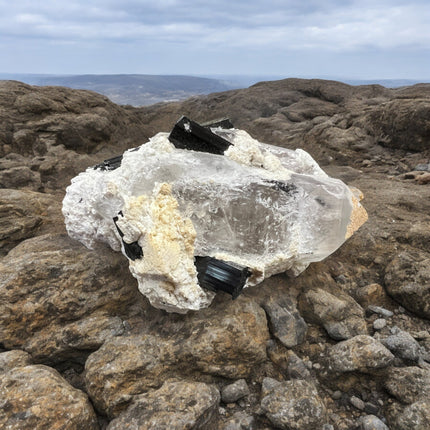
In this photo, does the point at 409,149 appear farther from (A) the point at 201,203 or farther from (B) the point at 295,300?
(A) the point at 201,203

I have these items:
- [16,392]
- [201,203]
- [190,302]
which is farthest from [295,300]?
[16,392]

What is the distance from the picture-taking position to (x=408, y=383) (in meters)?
2.57

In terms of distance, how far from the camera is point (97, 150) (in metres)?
9.94

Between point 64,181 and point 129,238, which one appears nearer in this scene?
point 129,238

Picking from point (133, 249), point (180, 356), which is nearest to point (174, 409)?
point (180, 356)

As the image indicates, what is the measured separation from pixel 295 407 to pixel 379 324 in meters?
1.54

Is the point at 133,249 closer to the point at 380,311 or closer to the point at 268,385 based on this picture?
the point at 268,385

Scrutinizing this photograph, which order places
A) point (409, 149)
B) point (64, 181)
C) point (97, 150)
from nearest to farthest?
point (64, 181), point (409, 149), point (97, 150)

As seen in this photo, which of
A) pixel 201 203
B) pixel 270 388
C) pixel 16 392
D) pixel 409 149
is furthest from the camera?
pixel 409 149

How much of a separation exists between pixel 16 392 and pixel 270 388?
1.99 meters

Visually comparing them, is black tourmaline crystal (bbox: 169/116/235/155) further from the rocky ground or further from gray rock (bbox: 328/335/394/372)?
gray rock (bbox: 328/335/394/372)

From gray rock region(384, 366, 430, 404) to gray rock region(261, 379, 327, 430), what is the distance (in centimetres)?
66

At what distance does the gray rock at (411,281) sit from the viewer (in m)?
3.49

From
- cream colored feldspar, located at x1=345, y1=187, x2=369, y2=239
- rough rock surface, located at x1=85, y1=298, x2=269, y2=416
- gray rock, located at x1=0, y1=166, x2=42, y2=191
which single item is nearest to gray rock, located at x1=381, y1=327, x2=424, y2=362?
cream colored feldspar, located at x1=345, y1=187, x2=369, y2=239
